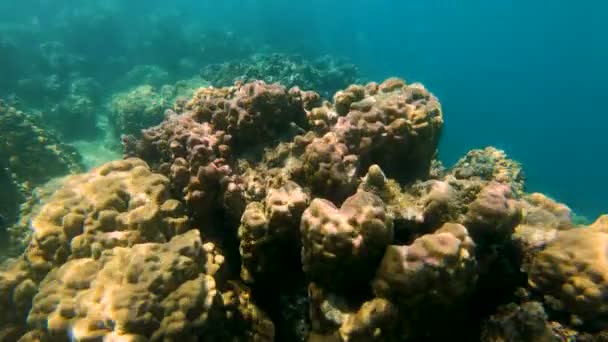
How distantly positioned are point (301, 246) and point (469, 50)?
11535 centimetres

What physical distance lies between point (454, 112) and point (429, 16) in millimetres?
70974

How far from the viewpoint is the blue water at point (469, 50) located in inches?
1171

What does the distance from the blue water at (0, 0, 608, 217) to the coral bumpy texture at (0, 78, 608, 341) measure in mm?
19695

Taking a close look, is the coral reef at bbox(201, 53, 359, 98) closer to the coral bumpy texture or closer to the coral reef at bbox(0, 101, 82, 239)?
the coral reef at bbox(0, 101, 82, 239)

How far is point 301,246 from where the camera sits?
3666 mm

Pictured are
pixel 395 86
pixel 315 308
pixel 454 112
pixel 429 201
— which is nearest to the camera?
pixel 315 308

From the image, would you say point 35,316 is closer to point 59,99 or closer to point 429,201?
point 429,201

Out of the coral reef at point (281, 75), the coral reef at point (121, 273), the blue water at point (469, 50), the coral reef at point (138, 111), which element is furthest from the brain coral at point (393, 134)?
the blue water at point (469, 50)

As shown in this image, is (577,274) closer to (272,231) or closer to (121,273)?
(272,231)

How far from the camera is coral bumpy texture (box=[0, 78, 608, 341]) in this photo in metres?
2.94

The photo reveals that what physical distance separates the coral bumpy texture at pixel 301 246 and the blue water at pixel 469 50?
19695 millimetres

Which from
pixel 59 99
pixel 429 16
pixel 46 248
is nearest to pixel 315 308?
pixel 46 248

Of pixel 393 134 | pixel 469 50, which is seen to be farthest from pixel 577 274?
pixel 469 50

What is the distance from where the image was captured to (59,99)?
18203 mm
